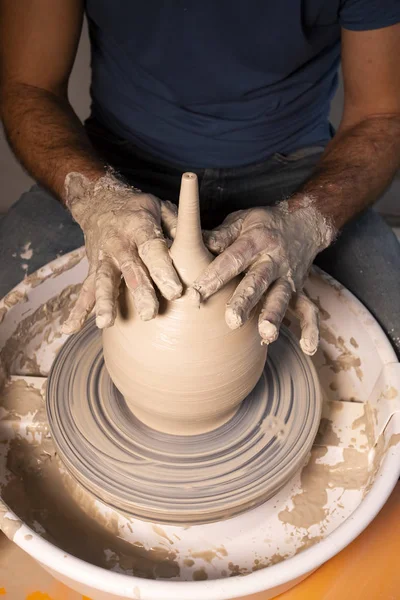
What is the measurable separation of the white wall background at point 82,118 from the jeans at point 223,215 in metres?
1.08

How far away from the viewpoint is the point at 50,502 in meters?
1.27

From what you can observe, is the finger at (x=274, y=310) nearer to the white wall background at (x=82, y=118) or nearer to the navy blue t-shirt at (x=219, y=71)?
the navy blue t-shirt at (x=219, y=71)

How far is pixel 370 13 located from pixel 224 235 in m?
0.88

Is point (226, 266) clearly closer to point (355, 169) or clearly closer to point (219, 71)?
point (355, 169)

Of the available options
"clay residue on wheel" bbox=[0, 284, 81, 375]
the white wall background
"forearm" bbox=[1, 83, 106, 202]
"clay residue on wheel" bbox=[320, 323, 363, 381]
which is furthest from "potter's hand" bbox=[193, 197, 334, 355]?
the white wall background

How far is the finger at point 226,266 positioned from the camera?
100 centimetres

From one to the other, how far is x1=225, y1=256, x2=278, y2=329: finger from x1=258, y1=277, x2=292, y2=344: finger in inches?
0.8

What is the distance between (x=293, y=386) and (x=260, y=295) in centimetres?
35

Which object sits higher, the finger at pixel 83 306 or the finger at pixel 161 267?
the finger at pixel 161 267

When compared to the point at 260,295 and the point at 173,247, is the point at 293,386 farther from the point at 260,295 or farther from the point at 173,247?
the point at 173,247

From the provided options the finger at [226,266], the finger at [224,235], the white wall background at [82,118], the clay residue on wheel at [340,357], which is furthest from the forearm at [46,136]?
the white wall background at [82,118]

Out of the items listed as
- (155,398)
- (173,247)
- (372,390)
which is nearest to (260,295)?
(173,247)

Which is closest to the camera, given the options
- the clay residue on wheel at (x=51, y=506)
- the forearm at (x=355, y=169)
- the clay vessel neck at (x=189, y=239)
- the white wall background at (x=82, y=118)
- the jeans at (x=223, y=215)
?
the clay vessel neck at (x=189, y=239)

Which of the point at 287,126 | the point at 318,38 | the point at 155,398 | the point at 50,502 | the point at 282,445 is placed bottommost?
the point at 50,502
